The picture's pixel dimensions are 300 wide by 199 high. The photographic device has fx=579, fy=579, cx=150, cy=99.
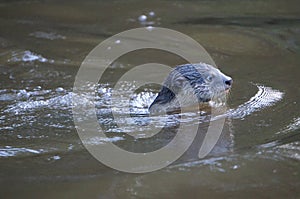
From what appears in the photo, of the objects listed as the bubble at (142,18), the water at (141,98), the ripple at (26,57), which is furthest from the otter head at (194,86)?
the bubble at (142,18)

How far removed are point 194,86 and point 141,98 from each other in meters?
0.52

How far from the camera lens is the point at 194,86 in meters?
4.33

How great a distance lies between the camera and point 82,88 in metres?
4.84

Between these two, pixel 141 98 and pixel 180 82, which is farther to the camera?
pixel 141 98

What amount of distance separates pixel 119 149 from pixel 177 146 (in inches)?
14.5

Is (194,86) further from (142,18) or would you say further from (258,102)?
(142,18)

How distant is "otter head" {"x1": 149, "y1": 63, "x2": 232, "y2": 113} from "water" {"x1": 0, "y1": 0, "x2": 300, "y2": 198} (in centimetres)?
17

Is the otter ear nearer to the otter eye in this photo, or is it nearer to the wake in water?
the otter eye

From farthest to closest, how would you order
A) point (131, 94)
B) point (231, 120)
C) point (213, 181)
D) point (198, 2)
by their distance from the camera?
point (198, 2) → point (131, 94) → point (231, 120) → point (213, 181)

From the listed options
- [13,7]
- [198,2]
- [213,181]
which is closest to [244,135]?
[213,181]

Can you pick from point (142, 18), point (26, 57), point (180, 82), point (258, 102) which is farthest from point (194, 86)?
point (142, 18)

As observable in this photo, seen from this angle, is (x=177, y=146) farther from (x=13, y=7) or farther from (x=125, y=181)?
(x=13, y=7)

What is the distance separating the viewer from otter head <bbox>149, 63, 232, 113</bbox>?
4316mm

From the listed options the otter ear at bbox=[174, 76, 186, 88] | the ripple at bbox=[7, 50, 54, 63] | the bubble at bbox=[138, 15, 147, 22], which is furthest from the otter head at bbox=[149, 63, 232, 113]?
the bubble at bbox=[138, 15, 147, 22]
